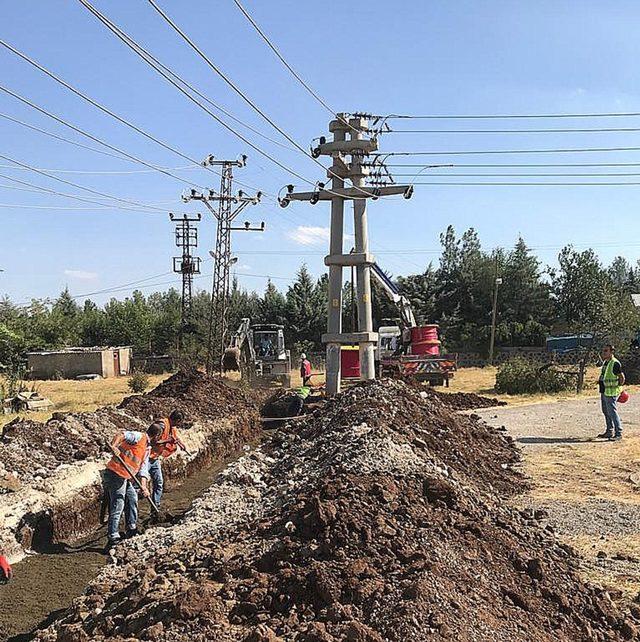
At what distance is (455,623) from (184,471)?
30.1 ft

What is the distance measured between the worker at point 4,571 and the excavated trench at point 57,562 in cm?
8

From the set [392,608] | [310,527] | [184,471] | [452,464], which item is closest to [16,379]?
[184,471]

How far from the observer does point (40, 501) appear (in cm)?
921

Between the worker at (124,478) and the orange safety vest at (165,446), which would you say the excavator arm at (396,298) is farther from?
the worker at (124,478)

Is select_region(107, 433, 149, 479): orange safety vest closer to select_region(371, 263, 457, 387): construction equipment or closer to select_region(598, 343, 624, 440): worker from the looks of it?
select_region(598, 343, 624, 440): worker

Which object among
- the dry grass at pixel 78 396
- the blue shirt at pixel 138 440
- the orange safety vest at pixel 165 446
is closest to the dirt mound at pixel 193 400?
the dry grass at pixel 78 396

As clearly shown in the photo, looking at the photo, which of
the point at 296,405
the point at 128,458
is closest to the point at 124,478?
the point at 128,458

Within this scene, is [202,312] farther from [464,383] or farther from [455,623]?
[455,623]

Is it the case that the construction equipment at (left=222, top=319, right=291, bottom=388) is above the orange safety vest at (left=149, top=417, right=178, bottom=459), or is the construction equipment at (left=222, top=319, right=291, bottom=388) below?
above

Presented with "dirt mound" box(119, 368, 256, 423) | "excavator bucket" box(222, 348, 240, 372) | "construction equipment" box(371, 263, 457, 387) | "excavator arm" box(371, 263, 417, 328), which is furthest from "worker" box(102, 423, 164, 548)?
"excavator bucket" box(222, 348, 240, 372)

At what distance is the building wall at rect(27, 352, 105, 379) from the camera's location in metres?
37.9

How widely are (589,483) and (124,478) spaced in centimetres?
628

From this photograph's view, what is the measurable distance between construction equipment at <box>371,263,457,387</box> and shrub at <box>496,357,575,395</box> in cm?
206

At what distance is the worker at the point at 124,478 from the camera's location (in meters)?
8.55
